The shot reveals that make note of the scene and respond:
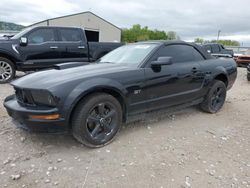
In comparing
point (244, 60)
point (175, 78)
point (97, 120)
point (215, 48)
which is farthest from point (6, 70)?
point (244, 60)

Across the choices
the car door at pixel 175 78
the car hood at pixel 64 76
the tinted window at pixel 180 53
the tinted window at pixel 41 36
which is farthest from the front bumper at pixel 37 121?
the tinted window at pixel 41 36

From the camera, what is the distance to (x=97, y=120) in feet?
11.6

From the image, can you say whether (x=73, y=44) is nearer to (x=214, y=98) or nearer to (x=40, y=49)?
(x=40, y=49)

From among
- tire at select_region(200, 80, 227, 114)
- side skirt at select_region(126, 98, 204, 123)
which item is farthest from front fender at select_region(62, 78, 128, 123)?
tire at select_region(200, 80, 227, 114)

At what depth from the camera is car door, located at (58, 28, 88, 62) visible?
27.6ft

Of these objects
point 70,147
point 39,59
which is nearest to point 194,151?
point 70,147

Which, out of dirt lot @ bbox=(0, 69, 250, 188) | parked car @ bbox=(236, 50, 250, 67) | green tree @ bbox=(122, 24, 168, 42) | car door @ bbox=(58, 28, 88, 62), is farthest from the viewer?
green tree @ bbox=(122, 24, 168, 42)

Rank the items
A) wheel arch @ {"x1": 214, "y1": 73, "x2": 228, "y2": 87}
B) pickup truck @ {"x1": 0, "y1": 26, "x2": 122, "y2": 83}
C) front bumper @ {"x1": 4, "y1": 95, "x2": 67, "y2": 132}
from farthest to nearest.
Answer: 1. pickup truck @ {"x1": 0, "y1": 26, "x2": 122, "y2": 83}
2. wheel arch @ {"x1": 214, "y1": 73, "x2": 228, "y2": 87}
3. front bumper @ {"x1": 4, "y1": 95, "x2": 67, "y2": 132}

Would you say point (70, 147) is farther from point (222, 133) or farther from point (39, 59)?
point (39, 59)

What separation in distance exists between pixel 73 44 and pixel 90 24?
84.0 ft

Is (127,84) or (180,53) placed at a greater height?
(180,53)

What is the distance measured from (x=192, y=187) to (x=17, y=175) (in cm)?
198

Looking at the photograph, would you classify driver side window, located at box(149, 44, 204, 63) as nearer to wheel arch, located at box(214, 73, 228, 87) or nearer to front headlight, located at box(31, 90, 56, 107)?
wheel arch, located at box(214, 73, 228, 87)

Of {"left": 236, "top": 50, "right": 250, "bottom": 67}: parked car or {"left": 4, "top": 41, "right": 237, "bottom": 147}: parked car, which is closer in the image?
{"left": 4, "top": 41, "right": 237, "bottom": 147}: parked car
